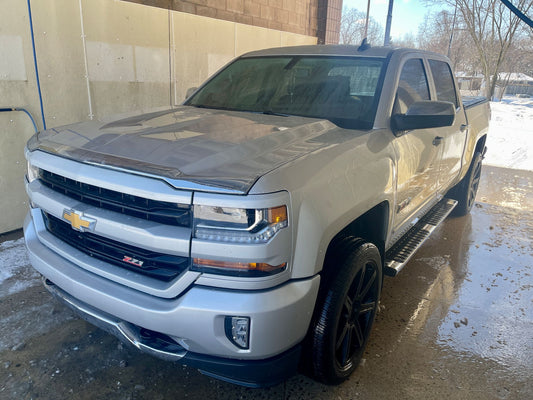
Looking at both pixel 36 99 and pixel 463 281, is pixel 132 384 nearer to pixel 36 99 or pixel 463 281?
pixel 463 281

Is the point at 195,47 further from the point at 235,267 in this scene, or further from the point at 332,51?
the point at 235,267

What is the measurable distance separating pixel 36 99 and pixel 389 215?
12.2ft

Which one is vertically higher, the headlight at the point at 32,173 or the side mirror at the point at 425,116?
the side mirror at the point at 425,116

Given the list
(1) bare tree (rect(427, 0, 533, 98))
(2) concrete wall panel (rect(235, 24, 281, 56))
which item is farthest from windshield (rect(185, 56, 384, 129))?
(1) bare tree (rect(427, 0, 533, 98))

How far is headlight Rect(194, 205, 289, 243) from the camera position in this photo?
1657 millimetres

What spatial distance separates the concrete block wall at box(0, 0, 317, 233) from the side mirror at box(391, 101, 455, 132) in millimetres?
2304

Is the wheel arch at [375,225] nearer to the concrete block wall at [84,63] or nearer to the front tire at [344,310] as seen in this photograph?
the front tire at [344,310]

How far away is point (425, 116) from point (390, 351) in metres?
1.52

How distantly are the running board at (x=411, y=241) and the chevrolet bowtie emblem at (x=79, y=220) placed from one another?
1.87 m

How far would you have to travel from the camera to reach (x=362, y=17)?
39.9m

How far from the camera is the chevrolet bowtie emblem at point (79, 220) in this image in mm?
1919

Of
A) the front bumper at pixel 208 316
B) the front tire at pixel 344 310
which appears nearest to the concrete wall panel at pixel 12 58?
the front bumper at pixel 208 316

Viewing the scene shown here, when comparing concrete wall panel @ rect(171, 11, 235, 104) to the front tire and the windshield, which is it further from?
the front tire

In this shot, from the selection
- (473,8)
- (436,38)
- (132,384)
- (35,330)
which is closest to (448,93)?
(132,384)
